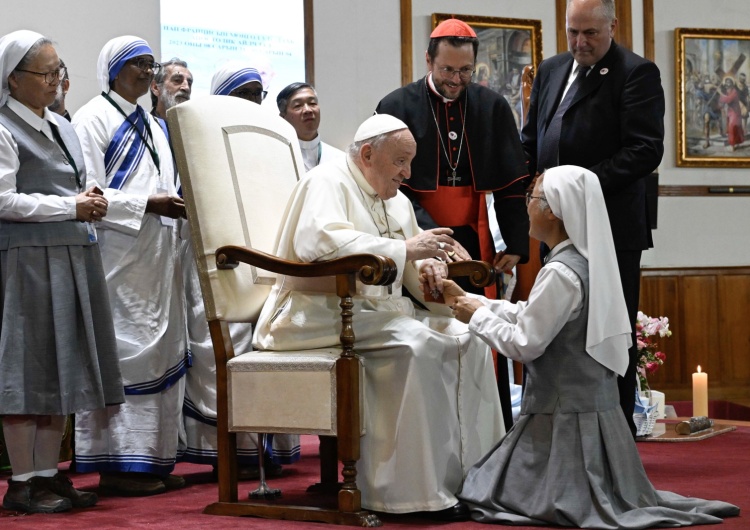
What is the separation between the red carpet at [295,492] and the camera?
3463mm

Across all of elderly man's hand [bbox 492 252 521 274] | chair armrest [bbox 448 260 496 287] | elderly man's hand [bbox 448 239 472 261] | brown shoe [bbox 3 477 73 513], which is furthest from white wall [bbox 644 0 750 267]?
brown shoe [bbox 3 477 73 513]

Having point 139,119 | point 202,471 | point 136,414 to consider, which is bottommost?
point 202,471

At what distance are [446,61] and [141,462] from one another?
6.83 ft

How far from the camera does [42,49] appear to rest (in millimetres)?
3838

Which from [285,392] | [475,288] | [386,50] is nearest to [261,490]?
[285,392]

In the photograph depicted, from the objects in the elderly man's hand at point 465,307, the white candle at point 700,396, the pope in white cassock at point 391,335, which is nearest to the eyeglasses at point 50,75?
the pope in white cassock at point 391,335

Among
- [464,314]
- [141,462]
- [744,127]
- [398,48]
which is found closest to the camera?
[464,314]

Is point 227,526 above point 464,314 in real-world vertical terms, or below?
below

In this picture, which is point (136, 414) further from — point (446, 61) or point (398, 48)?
point (398, 48)

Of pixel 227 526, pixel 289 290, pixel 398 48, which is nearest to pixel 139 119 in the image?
pixel 289 290

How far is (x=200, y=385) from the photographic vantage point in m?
4.57

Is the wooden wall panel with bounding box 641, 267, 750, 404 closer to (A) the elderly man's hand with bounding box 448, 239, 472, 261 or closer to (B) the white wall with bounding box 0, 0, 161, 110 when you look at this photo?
(B) the white wall with bounding box 0, 0, 161, 110

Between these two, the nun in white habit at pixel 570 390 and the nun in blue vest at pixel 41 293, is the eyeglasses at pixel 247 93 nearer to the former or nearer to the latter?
the nun in blue vest at pixel 41 293

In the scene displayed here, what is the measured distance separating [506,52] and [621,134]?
4470 millimetres
